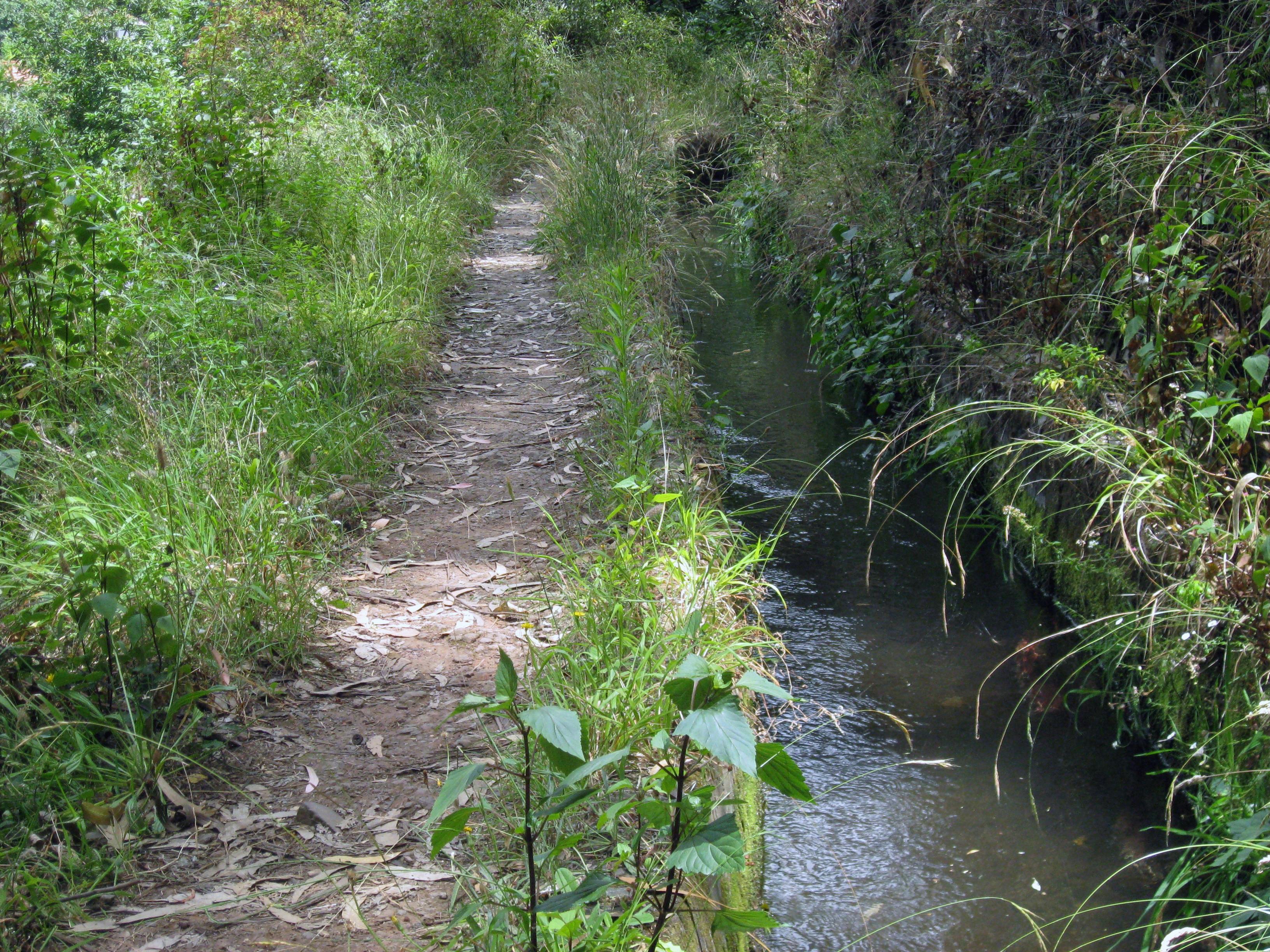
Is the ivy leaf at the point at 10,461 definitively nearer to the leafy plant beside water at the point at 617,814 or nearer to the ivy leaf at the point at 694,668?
the leafy plant beside water at the point at 617,814

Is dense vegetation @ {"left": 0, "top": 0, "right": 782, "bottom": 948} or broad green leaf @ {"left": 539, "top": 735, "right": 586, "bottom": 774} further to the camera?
dense vegetation @ {"left": 0, "top": 0, "right": 782, "bottom": 948}

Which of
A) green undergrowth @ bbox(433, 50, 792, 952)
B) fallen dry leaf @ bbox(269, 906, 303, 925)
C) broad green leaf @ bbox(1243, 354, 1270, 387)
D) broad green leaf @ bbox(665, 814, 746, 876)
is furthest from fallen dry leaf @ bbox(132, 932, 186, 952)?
broad green leaf @ bbox(1243, 354, 1270, 387)

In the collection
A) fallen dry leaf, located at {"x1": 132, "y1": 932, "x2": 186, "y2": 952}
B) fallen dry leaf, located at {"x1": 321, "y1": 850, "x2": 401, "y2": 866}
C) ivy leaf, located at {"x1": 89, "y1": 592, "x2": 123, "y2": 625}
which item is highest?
ivy leaf, located at {"x1": 89, "y1": 592, "x2": 123, "y2": 625}

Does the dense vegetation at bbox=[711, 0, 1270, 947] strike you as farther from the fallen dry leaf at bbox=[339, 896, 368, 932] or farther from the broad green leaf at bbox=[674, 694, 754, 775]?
the fallen dry leaf at bbox=[339, 896, 368, 932]

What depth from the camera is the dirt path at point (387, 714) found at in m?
2.08

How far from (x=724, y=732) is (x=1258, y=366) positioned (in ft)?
8.35

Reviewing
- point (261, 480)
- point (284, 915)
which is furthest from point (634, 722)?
point (261, 480)

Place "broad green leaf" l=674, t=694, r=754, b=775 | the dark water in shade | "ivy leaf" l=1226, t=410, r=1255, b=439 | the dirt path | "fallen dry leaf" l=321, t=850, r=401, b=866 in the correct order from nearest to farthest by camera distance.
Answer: "broad green leaf" l=674, t=694, r=754, b=775
the dirt path
"fallen dry leaf" l=321, t=850, r=401, b=866
the dark water in shade
"ivy leaf" l=1226, t=410, r=1255, b=439

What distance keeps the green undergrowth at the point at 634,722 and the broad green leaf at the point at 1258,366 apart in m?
1.65

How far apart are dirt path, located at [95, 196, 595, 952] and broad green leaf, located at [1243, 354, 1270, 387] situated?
242 centimetres

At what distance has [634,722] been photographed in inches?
97.6

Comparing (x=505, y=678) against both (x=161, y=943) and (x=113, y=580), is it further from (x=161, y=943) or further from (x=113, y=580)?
(x=113, y=580)

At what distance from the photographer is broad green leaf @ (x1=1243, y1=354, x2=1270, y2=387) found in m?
2.95

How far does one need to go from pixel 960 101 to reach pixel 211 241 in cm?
450
